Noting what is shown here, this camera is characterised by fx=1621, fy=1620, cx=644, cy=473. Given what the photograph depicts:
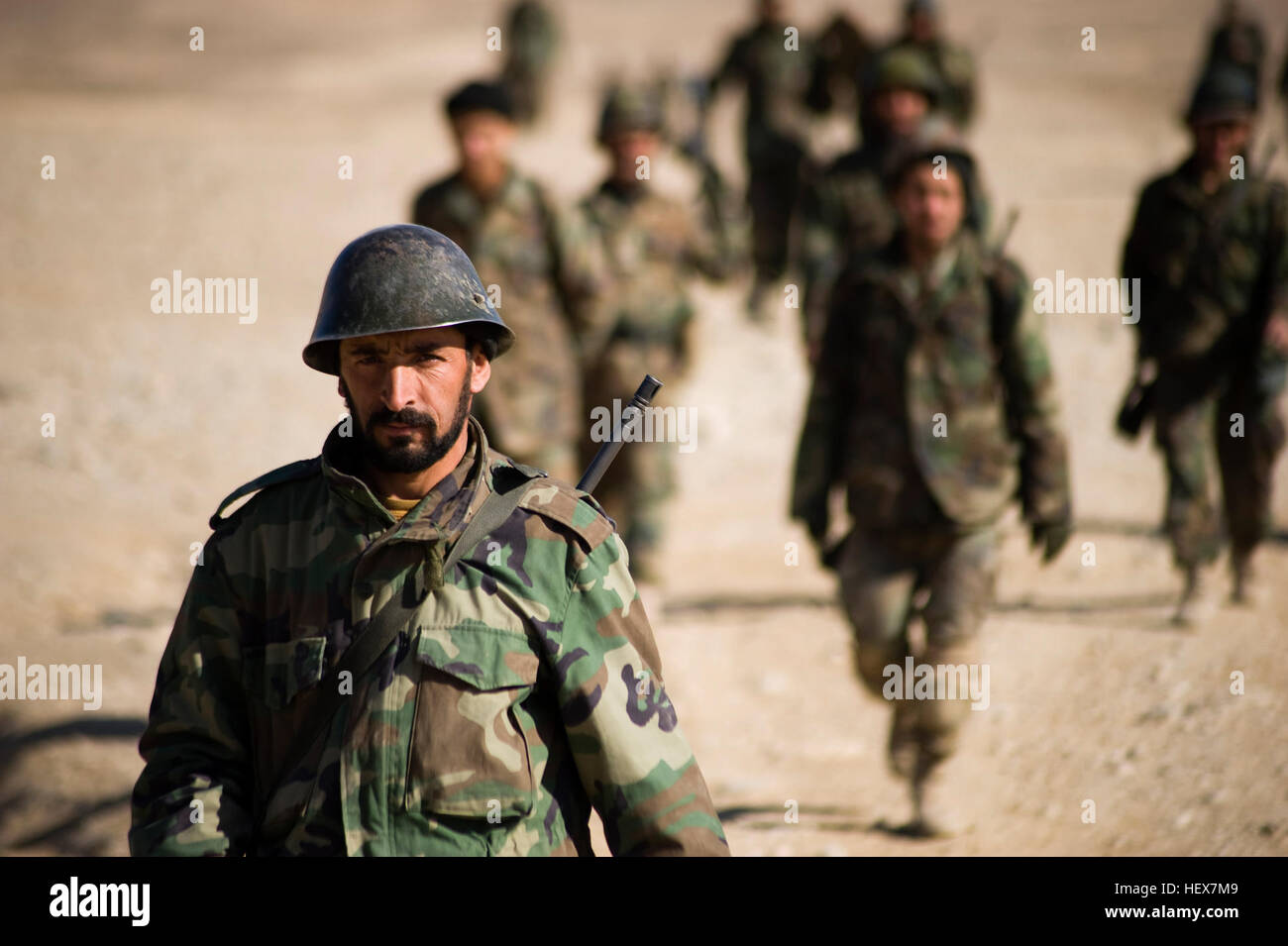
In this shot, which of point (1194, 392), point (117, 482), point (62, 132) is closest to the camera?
point (1194, 392)

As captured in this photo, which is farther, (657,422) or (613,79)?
(613,79)

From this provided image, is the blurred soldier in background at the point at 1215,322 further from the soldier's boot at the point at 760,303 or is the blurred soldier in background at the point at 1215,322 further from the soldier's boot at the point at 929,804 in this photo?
the soldier's boot at the point at 760,303

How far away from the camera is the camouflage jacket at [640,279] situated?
→ 8477 mm

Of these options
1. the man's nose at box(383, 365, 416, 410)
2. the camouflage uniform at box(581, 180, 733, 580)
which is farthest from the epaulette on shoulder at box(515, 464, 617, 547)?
the camouflage uniform at box(581, 180, 733, 580)

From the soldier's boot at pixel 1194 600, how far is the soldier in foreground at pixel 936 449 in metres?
2.50

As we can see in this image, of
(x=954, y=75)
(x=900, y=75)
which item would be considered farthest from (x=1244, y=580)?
(x=954, y=75)

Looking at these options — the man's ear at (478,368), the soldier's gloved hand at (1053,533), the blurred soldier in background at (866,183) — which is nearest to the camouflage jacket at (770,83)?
the blurred soldier in background at (866,183)

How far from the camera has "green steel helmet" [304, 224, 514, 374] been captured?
9.40ft

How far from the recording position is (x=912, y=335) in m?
5.55

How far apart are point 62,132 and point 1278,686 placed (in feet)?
78.2

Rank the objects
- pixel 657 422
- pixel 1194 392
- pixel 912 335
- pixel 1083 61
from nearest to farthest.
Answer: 1. pixel 912 335
2. pixel 1194 392
3. pixel 657 422
4. pixel 1083 61

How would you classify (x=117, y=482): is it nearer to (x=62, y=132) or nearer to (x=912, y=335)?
(x=912, y=335)

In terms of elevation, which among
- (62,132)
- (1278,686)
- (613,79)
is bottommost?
(1278,686)
